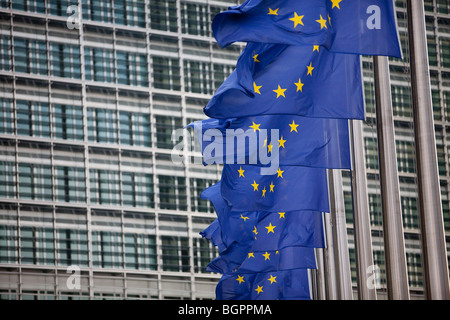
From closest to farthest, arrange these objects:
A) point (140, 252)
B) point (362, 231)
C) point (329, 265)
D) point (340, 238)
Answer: point (362, 231)
point (340, 238)
point (329, 265)
point (140, 252)

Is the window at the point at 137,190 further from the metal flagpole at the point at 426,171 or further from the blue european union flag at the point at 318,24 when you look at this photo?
the blue european union flag at the point at 318,24

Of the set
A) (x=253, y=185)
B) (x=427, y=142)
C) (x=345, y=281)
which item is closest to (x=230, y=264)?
(x=345, y=281)

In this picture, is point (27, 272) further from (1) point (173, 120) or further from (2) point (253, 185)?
(2) point (253, 185)

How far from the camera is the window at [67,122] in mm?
85062

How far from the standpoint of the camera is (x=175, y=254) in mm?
85000

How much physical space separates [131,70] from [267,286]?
60412 mm

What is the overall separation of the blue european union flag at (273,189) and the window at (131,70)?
66547mm

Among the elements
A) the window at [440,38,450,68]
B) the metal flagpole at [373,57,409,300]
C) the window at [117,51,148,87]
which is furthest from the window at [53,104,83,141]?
the metal flagpole at [373,57,409,300]

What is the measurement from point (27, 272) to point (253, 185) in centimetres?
6330

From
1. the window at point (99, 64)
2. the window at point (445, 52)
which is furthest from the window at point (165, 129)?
the window at point (445, 52)

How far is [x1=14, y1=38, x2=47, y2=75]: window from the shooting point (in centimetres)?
8506

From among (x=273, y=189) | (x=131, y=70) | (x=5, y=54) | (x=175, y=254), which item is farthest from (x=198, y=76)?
(x=273, y=189)

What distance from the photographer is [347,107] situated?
Answer: 16.8m

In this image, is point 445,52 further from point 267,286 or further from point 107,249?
point 267,286
